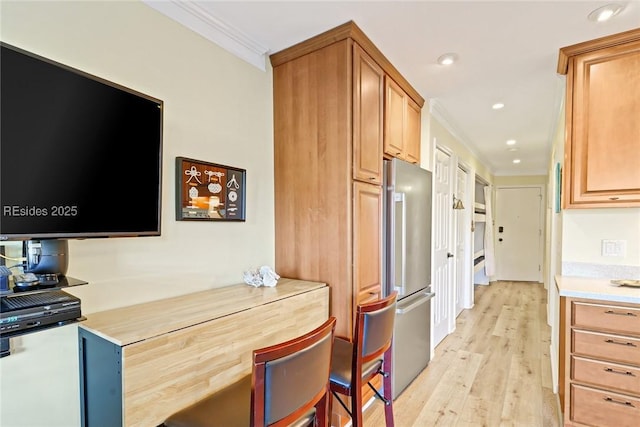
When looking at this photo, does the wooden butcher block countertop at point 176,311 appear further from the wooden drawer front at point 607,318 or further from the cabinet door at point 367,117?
the wooden drawer front at point 607,318

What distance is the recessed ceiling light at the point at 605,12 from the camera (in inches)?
67.2

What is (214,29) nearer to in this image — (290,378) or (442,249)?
(290,378)

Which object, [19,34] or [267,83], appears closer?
[19,34]

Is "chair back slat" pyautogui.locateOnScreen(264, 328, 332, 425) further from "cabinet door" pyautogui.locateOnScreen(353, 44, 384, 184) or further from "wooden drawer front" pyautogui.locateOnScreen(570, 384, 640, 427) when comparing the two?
"wooden drawer front" pyautogui.locateOnScreen(570, 384, 640, 427)

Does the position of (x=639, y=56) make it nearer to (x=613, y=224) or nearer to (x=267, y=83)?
(x=613, y=224)

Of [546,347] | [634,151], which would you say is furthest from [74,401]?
[546,347]

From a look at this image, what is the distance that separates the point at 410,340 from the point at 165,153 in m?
2.20

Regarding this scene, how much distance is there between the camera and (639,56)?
1.99m

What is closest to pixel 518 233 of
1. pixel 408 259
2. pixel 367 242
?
pixel 408 259

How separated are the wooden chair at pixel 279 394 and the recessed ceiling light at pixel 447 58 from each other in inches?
78.4

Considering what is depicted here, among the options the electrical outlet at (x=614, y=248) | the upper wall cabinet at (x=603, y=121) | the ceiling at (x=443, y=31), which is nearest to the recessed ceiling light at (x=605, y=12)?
the ceiling at (x=443, y=31)

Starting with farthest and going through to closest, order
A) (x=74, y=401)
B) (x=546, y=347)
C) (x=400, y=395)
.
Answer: (x=546, y=347) → (x=400, y=395) → (x=74, y=401)

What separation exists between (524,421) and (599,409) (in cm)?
48

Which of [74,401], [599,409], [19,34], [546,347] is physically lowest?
[546,347]
